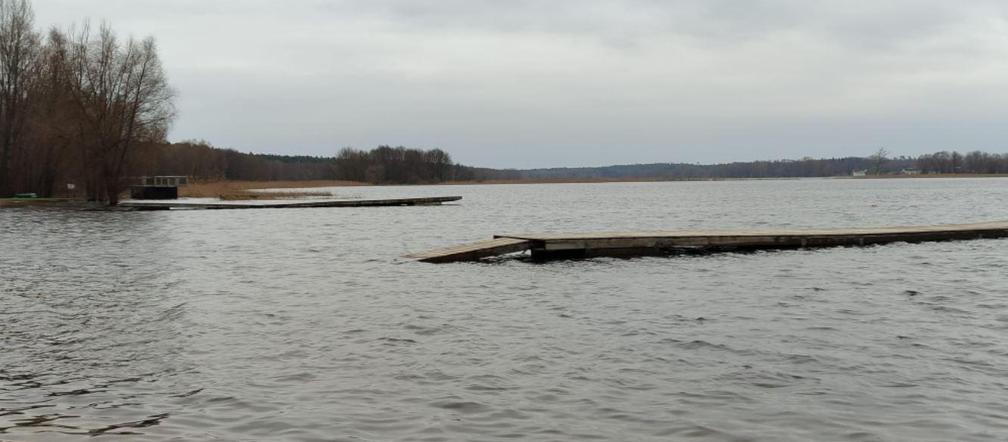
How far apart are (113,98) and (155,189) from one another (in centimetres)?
1708

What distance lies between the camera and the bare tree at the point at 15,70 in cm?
6631

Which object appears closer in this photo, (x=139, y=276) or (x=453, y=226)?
(x=139, y=276)

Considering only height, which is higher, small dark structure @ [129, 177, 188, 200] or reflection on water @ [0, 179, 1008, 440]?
small dark structure @ [129, 177, 188, 200]

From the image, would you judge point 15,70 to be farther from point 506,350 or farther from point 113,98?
point 506,350

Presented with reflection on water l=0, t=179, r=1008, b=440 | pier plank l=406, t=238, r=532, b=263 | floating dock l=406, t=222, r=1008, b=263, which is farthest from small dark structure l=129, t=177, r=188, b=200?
pier plank l=406, t=238, r=532, b=263

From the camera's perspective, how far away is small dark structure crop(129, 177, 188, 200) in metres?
76.7

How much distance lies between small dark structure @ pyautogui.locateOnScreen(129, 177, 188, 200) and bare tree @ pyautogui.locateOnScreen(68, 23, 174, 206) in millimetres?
13660

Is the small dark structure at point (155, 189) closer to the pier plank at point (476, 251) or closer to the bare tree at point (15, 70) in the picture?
the bare tree at point (15, 70)

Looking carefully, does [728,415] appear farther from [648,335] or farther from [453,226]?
[453,226]

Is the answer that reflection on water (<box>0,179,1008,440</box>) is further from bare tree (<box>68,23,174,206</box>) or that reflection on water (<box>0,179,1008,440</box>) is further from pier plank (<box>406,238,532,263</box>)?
bare tree (<box>68,23,174,206</box>)

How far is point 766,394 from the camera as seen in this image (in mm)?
8977

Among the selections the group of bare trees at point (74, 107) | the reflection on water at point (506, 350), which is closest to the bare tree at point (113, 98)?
the group of bare trees at point (74, 107)

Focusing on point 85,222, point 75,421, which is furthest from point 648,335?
point 85,222

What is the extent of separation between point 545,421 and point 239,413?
3033 mm
